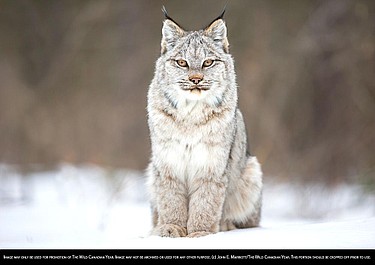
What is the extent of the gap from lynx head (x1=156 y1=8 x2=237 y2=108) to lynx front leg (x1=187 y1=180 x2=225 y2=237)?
0.59 meters

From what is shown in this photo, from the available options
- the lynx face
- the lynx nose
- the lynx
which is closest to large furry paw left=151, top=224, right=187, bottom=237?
the lynx

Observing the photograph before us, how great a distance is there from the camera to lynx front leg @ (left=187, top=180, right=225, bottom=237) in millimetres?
4359

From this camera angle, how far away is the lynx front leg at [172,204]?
4.40 meters

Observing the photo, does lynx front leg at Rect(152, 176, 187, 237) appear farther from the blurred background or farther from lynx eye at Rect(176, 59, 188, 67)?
the blurred background

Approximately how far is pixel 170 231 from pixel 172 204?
0.21 m

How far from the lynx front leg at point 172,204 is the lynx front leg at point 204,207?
0.07 meters

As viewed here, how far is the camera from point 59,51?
28.8 ft

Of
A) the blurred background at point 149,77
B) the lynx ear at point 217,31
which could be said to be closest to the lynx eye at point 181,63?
the lynx ear at point 217,31

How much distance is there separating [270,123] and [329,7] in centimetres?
178

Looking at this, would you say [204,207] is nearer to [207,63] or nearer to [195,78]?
[195,78]

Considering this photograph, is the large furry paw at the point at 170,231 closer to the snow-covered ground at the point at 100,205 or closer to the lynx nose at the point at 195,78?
the snow-covered ground at the point at 100,205

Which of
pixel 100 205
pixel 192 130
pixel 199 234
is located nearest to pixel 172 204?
pixel 199 234

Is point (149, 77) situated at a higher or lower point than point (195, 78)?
higher

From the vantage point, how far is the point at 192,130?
14.3ft
